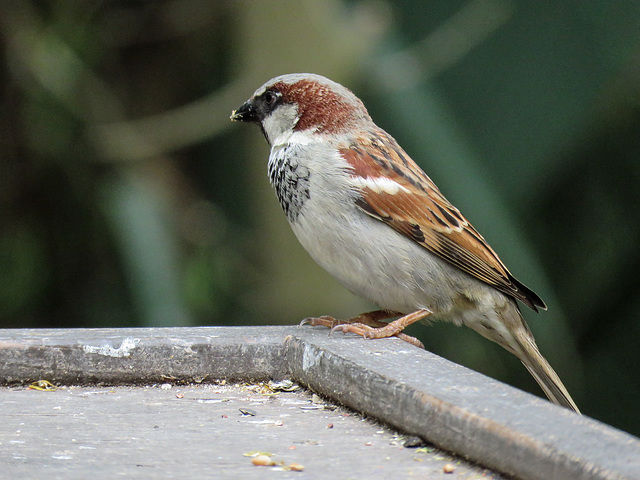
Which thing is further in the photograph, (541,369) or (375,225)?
(541,369)

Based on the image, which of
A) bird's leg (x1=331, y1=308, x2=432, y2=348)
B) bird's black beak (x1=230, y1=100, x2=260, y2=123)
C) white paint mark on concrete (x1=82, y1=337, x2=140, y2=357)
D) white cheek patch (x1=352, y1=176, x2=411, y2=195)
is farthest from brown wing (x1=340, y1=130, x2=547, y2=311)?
white paint mark on concrete (x1=82, y1=337, x2=140, y2=357)

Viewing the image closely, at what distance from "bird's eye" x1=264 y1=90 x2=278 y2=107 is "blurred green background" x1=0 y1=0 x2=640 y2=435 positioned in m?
0.83

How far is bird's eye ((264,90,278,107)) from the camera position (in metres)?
2.77

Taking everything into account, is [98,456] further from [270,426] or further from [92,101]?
[92,101]

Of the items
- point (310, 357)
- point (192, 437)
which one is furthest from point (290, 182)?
point (192, 437)

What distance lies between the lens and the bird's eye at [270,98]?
277 centimetres

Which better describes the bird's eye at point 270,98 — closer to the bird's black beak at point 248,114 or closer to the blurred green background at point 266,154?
the bird's black beak at point 248,114

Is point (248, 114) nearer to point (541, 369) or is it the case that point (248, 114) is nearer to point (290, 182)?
point (290, 182)

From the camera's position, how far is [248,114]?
284 cm

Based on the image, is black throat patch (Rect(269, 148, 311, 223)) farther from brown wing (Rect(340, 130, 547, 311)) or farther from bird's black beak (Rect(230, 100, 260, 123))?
bird's black beak (Rect(230, 100, 260, 123))

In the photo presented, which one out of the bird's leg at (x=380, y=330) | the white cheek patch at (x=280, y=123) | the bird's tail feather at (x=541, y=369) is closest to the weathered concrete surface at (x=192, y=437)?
the bird's leg at (x=380, y=330)

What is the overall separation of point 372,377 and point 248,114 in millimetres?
1388

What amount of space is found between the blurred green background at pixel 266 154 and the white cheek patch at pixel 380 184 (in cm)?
78

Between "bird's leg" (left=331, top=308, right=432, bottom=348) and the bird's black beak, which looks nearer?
"bird's leg" (left=331, top=308, right=432, bottom=348)
